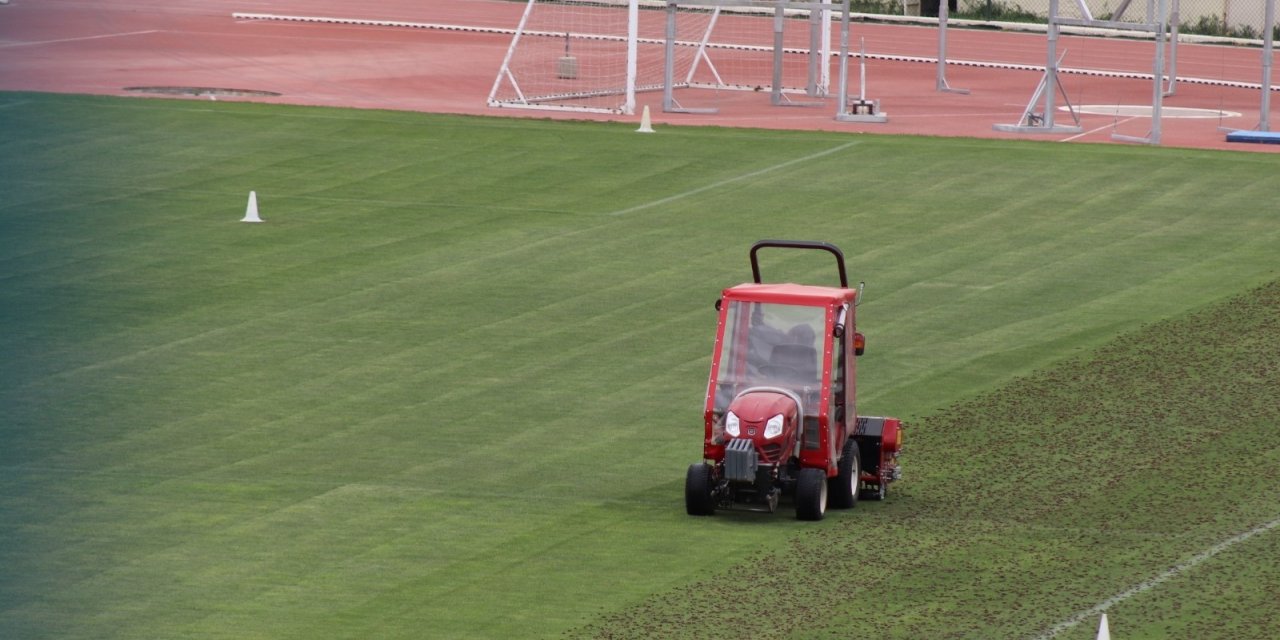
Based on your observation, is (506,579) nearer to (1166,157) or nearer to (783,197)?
(783,197)

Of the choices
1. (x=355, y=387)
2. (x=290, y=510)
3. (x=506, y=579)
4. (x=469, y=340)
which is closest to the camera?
(x=506, y=579)

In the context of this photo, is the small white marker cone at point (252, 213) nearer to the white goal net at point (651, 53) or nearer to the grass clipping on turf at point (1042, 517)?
the white goal net at point (651, 53)

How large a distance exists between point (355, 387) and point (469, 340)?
2634 mm

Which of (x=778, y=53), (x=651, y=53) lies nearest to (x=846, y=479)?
(x=778, y=53)

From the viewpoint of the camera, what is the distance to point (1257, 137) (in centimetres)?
3453

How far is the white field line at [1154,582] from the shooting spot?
11469mm

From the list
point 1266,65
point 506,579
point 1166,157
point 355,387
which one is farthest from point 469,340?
point 1266,65

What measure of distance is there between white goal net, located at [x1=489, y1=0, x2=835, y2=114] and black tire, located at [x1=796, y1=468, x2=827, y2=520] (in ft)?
77.8

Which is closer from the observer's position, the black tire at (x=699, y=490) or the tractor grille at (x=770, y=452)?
the tractor grille at (x=770, y=452)

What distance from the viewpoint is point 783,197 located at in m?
30.1

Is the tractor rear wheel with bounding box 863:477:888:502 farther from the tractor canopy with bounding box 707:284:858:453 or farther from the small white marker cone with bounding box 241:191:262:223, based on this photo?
the small white marker cone with bounding box 241:191:262:223

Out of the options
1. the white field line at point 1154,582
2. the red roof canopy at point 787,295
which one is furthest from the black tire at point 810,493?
the white field line at point 1154,582

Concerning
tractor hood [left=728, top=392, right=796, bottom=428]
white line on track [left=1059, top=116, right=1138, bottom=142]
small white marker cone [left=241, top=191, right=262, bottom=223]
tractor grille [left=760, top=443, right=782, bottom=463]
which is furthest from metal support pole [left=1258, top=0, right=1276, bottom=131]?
tractor grille [left=760, top=443, right=782, bottom=463]

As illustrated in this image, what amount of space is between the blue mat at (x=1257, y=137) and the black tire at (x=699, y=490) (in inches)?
920
